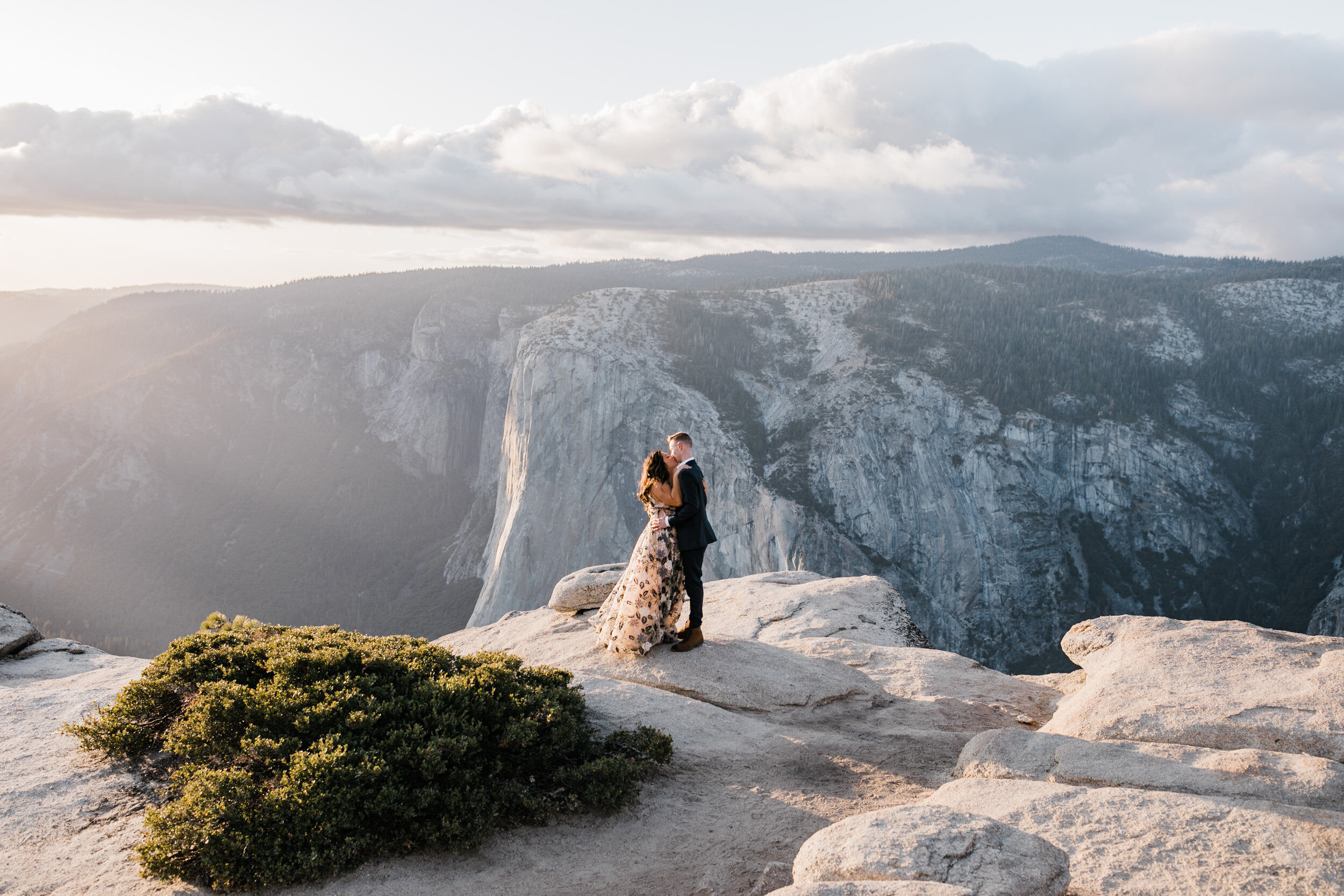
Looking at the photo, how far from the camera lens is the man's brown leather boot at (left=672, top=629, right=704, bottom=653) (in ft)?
38.8

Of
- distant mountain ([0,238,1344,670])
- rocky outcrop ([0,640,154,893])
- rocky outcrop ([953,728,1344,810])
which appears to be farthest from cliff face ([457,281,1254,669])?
rocky outcrop ([953,728,1344,810])

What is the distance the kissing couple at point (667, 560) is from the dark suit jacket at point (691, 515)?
0.01 meters

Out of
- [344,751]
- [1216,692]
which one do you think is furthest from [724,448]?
[344,751]

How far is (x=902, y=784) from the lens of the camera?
9008mm

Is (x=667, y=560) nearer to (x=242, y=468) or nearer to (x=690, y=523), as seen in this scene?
(x=690, y=523)

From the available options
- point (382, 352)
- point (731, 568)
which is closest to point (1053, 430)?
point (731, 568)

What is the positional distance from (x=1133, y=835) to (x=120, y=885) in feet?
29.1

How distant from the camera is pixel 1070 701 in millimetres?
10391

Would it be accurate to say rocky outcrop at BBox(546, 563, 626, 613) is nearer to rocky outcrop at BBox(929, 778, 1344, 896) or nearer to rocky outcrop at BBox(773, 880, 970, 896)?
rocky outcrop at BBox(929, 778, 1344, 896)

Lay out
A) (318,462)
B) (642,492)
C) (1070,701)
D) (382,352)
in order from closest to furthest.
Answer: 1. (1070,701)
2. (642,492)
3. (318,462)
4. (382,352)

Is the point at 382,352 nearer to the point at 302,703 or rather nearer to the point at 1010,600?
the point at 1010,600

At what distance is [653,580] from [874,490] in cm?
7176

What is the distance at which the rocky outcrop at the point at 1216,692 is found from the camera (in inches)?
327

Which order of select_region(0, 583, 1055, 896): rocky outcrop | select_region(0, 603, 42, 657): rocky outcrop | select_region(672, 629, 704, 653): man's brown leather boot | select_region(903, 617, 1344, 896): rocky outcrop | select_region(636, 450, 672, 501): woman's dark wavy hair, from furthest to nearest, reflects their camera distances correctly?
select_region(0, 603, 42, 657): rocky outcrop, select_region(672, 629, 704, 653): man's brown leather boot, select_region(636, 450, 672, 501): woman's dark wavy hair, select_region(0, 583, 1055, 896): rocky outcrop, select_region(903, 617, 1344, 896): rocky outcrop
